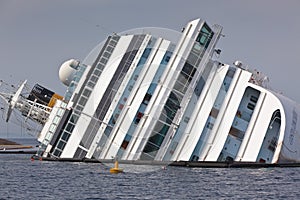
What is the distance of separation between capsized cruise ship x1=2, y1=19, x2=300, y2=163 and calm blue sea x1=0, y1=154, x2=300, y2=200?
4.26 ft

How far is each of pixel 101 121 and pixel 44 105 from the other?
894cm

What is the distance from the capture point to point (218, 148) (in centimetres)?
4916

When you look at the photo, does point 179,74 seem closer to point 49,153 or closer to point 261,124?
point 261,124

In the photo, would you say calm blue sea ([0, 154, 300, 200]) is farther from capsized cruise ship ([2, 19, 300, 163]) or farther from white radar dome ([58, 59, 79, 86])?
white radar dome ([58, 59, 79, 86])

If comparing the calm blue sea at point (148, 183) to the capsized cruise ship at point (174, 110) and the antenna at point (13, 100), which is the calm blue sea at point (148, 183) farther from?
the antenna at point (13, 100)

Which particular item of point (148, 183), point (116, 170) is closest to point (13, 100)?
point (116, 170)

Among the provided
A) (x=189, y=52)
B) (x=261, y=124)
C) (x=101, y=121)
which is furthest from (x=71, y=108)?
(x=261, y=124)

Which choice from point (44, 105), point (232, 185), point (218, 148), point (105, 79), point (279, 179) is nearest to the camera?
point (232, 185)

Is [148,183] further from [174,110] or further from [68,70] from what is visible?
[68,70]

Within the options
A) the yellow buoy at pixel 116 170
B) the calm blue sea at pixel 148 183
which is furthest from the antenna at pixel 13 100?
the yellow buoy at pixel 116 170

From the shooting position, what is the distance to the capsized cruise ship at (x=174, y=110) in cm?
4956

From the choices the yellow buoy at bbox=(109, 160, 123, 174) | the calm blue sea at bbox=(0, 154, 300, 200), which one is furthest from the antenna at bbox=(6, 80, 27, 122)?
the yellow buoy at bbox=(109, 160, 123, 174)

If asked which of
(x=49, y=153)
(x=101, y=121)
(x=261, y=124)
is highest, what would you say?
(x=261, y=124)

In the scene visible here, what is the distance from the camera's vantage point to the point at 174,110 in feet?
166
